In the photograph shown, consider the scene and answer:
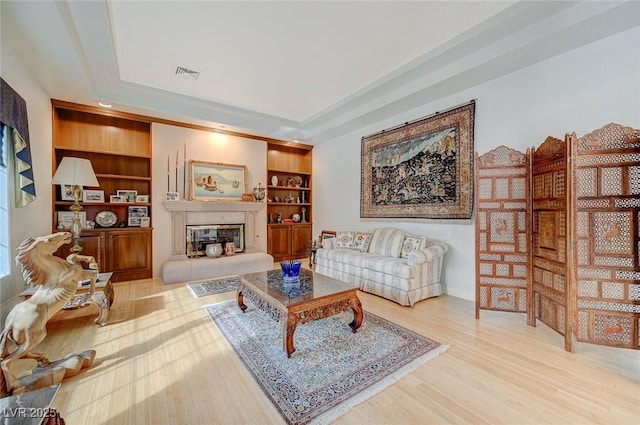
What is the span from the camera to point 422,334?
253 cm

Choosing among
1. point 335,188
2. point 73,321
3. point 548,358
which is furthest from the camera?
point 335,188

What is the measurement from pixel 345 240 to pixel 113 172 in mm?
4281

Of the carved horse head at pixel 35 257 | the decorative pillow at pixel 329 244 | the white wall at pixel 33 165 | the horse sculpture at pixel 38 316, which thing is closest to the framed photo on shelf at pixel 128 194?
the white wall at pixel 33 165

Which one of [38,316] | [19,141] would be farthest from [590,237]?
[19,141]

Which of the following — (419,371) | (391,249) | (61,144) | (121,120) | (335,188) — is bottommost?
(419,371)

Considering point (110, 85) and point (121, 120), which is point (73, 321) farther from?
point (121, 120)

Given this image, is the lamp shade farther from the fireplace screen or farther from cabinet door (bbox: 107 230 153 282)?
the fireplace screen

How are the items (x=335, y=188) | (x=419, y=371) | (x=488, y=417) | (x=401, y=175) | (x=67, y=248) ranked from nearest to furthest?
(x=488, y=417)
(x=419, y=371)
(x=67, y=248)
(x=401, y=175)
(x=335, y=188)

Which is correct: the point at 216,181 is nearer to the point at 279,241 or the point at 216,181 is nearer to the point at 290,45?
the point at 279,241

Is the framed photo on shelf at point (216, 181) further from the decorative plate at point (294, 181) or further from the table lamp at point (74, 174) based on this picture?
the table lamp at point (74, 174)

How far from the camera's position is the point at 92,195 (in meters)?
A: 4.27

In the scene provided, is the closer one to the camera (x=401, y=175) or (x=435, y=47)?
(x=435, y=47)

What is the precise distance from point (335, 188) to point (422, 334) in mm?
3968

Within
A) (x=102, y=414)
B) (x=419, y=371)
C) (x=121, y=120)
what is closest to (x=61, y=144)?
(x=121, y=120)
